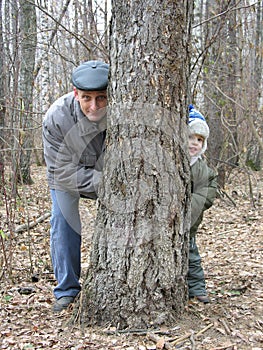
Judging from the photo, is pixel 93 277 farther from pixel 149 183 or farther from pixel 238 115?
pixel 238 115

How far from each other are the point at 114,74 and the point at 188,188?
0.80 m

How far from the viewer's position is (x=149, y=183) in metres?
2.39

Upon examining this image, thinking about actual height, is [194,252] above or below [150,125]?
below

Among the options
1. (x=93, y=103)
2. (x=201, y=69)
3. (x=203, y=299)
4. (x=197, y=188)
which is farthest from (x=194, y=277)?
(x=201, y=69)

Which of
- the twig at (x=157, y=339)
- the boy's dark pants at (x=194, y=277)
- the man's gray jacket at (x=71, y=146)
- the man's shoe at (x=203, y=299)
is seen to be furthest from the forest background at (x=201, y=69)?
the twig at (x=157, y=339)

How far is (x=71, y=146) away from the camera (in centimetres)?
298

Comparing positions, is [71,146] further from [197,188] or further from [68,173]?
[197,188]

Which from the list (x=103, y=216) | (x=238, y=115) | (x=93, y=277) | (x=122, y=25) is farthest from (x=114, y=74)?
(x=238, y=115)

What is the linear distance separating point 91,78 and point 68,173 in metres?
0.67

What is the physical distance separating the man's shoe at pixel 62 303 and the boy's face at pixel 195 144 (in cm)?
133

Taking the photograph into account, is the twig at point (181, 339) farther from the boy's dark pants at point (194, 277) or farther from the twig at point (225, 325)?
the boy's dark pants at point (194, 277)

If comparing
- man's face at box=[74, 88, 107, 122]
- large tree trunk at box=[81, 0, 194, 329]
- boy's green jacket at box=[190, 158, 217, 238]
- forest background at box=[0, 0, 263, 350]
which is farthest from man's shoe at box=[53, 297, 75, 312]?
forest background at box=[0, 0, 263, 350]

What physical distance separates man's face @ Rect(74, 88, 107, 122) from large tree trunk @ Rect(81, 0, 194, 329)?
294 mm

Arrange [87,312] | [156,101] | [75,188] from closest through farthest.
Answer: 1. [156,101]
2. [87,312]
3. [75,188]
